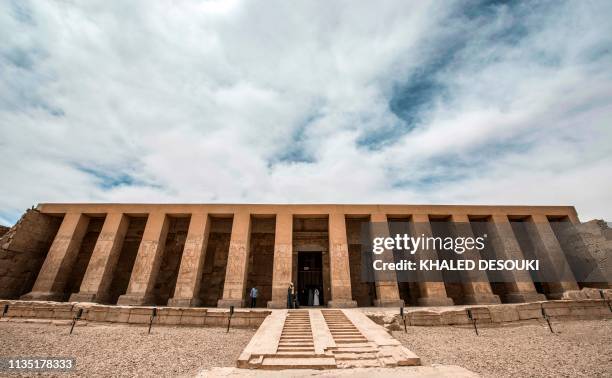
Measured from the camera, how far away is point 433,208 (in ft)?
52.2

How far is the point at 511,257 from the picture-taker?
48.7ft

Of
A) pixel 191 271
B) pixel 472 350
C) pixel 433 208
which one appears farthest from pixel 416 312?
pixel 191 271

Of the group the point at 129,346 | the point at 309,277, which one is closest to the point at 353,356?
the point at 129,346

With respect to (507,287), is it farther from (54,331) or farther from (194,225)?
(54,331)

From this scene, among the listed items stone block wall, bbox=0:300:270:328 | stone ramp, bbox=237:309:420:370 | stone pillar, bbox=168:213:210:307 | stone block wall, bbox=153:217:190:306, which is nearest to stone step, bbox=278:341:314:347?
Result: stone ramp, bbox=237:309:420:370

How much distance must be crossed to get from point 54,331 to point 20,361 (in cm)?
349

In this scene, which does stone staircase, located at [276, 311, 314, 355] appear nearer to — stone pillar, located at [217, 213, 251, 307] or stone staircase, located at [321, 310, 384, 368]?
stone staircase, located at [321, 310, 384, 368]

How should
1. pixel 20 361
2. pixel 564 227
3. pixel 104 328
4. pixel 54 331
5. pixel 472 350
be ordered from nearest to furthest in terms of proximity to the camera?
pixel 20 361 → pixel 472 350 → pixel 54 331 → pixel 104 328 → pixel 564 227

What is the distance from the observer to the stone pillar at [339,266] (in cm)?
1323

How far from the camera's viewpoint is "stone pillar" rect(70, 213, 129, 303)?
1338cm

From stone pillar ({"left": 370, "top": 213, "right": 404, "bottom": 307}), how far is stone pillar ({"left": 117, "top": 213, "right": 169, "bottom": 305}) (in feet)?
38.1

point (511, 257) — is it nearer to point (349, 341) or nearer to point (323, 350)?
point (349, 341)

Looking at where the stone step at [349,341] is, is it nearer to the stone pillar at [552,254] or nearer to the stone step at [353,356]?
the stone step at [353,356]

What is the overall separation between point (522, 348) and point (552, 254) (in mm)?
11405
